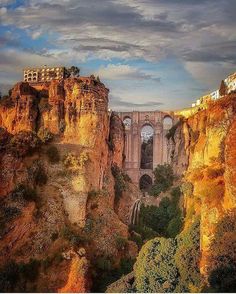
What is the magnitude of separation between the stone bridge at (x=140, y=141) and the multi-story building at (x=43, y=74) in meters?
9.77

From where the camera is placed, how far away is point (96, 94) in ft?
87.0

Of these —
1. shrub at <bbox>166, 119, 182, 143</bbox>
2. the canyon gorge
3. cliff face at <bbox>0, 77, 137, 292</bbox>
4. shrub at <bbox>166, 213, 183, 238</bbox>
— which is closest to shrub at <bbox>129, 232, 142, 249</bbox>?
the canyon gorge

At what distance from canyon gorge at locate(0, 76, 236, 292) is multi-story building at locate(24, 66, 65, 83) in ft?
13.7

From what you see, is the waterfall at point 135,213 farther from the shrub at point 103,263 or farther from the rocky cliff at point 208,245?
the rocky cliff at point 208,245

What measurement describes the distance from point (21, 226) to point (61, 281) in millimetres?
2709

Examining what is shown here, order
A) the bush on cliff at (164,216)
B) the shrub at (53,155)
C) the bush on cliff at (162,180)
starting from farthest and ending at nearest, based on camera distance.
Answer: the bush on cliff at (162,180) → the bush on cliff at (164,216) → the shrub at (53,155)

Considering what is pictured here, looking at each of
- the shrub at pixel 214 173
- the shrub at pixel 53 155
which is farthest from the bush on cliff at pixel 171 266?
the shrub at pixel 53 155

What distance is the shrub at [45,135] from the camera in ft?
85.0

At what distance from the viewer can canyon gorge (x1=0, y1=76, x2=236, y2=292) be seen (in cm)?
1841

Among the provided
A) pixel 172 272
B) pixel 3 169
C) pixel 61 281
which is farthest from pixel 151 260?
pixel 3 169

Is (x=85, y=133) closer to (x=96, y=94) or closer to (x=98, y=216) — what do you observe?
(x=96, y=94)

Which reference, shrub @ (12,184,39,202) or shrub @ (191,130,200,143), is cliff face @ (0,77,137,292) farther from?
shrub @ (191,130,200,143)

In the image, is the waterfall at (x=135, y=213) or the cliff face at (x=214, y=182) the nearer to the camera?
the cliff face at (x=214, y=182)

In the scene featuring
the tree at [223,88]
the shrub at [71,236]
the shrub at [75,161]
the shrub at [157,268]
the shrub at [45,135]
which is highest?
the tree at [223,88]
